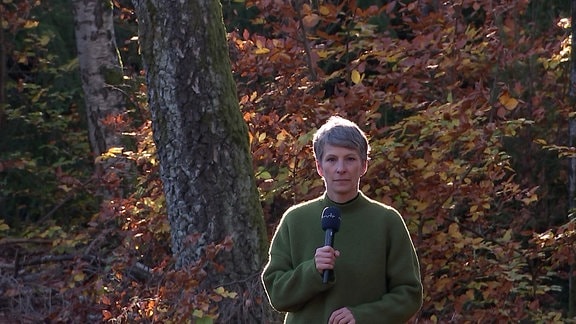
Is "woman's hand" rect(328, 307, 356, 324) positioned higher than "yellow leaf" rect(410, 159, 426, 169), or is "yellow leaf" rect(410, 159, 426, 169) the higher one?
"yellow leaf" rect(410, 159, 426, 169)

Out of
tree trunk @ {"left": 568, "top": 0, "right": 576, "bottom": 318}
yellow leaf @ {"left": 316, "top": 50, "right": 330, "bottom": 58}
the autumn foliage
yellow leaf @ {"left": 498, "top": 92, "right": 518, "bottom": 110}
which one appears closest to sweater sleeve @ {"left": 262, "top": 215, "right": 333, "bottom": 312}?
the autumn foliage

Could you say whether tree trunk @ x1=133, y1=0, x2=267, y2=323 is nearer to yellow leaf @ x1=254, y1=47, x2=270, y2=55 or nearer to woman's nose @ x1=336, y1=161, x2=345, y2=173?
yellow leaf @ x1=254, y1=47, x2=270, y2=55

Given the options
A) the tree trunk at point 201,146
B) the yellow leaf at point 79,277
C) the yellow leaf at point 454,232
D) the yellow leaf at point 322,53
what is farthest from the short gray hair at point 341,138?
the yellow leaf at point 79,277

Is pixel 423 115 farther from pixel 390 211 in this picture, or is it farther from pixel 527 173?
pixel 527 173

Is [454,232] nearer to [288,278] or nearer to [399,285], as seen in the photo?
[399,285]

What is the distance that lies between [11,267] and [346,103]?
3.54 metres

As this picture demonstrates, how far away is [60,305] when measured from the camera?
8.65m

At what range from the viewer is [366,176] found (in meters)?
7.56

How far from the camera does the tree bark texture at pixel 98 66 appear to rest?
1127 cm

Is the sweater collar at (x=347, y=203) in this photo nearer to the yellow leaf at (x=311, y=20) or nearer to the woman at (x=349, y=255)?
the woman at (x=349, y=255)

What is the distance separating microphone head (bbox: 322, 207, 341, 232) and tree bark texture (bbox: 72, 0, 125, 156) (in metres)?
7.43

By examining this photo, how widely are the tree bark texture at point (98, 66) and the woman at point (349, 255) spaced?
7.24m

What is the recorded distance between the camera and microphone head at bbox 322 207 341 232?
3994 mm

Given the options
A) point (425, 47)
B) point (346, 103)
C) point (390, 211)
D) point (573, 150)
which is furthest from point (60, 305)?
point (390, 211)
